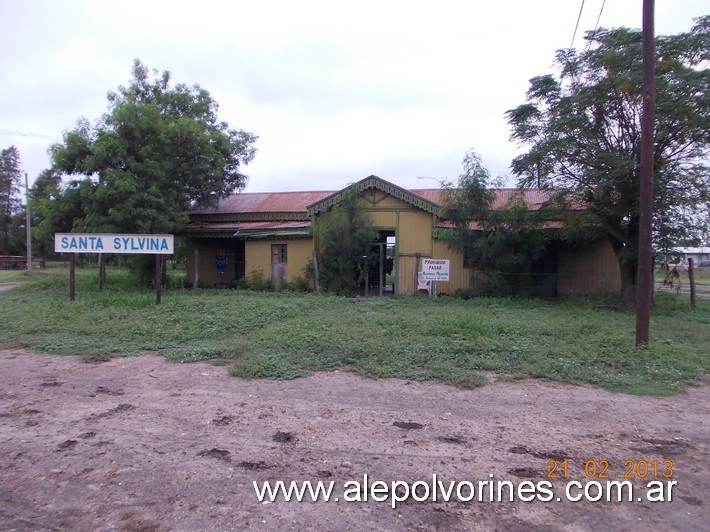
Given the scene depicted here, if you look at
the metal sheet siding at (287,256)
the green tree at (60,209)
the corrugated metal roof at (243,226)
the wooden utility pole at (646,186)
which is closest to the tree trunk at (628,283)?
the wooden utility pole at (646,186)

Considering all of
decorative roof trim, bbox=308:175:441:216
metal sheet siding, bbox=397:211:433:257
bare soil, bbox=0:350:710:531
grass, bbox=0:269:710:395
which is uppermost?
decorative roof trim, bbox=308:175:441:216

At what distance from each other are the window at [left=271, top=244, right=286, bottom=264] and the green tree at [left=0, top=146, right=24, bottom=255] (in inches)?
1853

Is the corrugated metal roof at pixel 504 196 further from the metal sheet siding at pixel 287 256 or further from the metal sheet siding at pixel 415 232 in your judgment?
the metal sheet siding at pixel 287 256

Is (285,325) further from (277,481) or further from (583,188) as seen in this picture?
(583,188)

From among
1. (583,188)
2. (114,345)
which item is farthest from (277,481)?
(583,188)

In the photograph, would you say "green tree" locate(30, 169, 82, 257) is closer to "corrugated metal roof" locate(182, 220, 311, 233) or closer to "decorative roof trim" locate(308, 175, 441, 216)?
"corrugated metal roof" locate(182, 220, 311, 233)

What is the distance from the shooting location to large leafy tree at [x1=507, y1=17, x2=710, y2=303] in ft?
42.8

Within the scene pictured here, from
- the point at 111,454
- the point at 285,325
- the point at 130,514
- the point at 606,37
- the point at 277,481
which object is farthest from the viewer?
the point at 606,37

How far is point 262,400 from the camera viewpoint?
20.5 ft

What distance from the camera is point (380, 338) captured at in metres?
9.35

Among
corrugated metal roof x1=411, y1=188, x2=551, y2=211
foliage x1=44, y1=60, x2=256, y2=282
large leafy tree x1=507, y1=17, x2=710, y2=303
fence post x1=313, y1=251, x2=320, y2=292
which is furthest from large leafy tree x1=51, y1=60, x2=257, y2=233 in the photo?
large leafy tree x1=507, y1=17, x2=710, y2=303

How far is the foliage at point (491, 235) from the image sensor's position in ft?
53.8

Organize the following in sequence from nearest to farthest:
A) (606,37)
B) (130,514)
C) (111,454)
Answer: (130,514)
(111,454)
(606,37)

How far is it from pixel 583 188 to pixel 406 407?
38.1ft
